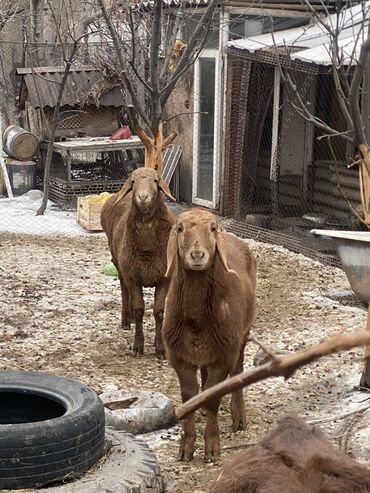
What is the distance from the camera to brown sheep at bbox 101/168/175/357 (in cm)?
764

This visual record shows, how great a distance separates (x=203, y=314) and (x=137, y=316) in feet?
7.94

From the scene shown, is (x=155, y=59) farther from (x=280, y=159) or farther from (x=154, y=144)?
(x=280, y=159)

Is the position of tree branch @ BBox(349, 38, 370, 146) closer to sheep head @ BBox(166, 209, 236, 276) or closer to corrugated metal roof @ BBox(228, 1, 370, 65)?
sheep head @ BBox(166, 209, 236, 276)

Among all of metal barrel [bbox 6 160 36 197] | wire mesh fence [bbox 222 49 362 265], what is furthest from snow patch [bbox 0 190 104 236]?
wire mesh fence [bbox 222 49 362 265]

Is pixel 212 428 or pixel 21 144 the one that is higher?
pixel 21 144

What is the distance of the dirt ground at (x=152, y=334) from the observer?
20.2 ft

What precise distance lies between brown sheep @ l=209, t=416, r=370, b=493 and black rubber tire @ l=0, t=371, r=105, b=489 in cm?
240

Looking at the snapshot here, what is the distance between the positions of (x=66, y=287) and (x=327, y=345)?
8770 mm

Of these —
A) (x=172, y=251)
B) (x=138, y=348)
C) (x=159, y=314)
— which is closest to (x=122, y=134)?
(x=159, y=314)

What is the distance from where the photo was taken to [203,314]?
5.58 metres

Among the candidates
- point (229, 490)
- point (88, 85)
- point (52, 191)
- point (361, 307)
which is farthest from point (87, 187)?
point (229, 490)

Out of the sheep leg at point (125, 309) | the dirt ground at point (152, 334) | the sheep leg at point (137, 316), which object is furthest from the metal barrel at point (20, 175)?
the sheep leg at point (137, 316)

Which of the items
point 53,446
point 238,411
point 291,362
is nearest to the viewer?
point 291,362

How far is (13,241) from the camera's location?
12.8m
